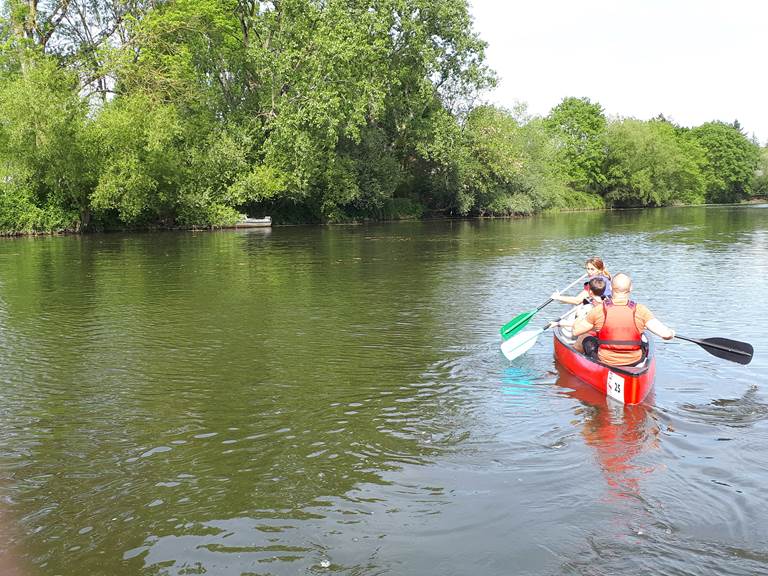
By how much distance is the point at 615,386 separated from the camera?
8.09 metres

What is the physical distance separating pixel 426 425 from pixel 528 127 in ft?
201

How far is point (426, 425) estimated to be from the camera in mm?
→ 7395

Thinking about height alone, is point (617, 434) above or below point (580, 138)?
below

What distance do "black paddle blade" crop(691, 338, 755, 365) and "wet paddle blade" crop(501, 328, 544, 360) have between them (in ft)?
7.51

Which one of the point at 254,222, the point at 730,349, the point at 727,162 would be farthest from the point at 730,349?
the point at 727,162

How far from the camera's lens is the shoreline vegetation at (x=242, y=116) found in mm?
35000

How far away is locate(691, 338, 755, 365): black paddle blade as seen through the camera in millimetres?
8930

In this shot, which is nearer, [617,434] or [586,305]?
[617,434]

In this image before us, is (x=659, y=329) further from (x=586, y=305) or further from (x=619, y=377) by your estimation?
(x=586, y=305)

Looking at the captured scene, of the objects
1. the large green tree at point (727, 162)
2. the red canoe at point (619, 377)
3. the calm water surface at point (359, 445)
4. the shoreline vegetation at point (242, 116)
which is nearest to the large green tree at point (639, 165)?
the large green tree at point (727, 162)

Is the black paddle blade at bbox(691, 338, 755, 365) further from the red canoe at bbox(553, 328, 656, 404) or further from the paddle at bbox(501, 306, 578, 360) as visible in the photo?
the paddle at bbox(501, 306, 578, 360)

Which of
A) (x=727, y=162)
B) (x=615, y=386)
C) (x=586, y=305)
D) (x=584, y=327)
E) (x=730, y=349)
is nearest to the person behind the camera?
(x=615, y=386)

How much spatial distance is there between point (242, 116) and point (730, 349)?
37577mm

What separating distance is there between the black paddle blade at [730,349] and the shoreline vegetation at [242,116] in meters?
31.3
